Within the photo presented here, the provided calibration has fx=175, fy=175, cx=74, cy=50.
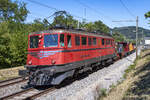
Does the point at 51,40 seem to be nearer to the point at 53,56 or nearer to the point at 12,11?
the point at 53,56

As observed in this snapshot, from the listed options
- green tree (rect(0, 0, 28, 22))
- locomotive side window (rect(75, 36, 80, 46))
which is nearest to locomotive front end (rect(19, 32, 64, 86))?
locomotive side window (rect(75, 36, 80, 46))

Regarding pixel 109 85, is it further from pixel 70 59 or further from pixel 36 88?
pixel 36 88

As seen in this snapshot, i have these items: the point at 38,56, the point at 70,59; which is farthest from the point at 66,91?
the point at 38,56

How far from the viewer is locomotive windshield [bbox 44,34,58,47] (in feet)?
32.2

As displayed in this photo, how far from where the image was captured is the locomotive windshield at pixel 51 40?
32.2 feet

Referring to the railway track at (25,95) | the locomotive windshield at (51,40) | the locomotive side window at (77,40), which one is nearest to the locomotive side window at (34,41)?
the locomotive windshield at (51,40)

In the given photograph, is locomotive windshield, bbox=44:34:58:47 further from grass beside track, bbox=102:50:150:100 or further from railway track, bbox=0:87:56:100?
grass beside track, bbox=102:50:150:100

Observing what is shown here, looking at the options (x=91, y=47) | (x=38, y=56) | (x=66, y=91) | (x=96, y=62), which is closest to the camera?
(x=66, y=91)

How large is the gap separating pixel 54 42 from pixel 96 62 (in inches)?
226

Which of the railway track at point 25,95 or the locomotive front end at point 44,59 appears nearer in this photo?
the railway track at point 25,95

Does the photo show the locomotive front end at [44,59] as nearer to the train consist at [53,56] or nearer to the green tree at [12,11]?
the train consist at [53,56]

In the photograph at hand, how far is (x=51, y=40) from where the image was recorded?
9938 mm

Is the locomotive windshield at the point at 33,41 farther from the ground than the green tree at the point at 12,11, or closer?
closer

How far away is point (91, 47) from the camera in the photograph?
13.1 m
